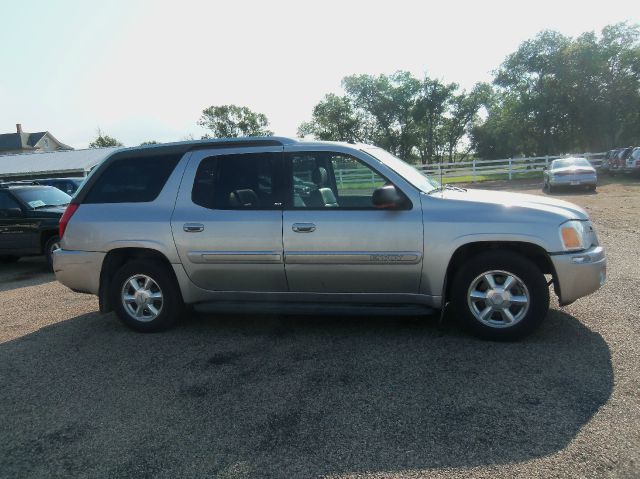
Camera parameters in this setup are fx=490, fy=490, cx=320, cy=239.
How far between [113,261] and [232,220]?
4.92 ft

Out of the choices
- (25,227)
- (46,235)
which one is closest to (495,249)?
(46,235)

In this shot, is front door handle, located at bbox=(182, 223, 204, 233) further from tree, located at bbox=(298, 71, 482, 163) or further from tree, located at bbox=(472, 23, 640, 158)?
tree, located at bbox=(298, 71, 482, 163)

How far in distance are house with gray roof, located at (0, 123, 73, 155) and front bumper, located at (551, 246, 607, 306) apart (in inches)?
3116

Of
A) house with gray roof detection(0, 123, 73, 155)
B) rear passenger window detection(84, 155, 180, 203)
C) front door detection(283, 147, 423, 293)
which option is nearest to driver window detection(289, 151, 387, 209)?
front door detection(283, 147, 423, 293)

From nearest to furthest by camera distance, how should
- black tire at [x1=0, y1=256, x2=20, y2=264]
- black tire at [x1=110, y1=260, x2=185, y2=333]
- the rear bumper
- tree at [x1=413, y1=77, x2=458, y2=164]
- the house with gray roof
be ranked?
1. black tire at [x1=110, y1=260, x2=185, y2=333]
2. the rear bumper
3. black tire at [x1=0, y1=256, x2=20, y2=264]
4. tree at [x1=413, y1=77, x2=458, y2=164]
5. the house with gray roof

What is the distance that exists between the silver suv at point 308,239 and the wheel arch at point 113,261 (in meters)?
0.01

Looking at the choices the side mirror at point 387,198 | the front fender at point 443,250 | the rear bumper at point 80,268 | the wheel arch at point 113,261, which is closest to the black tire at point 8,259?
the rear bumper at point 80,268

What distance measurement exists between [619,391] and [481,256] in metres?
1.45

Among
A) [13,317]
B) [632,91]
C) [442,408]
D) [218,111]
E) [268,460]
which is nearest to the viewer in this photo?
[268,460]

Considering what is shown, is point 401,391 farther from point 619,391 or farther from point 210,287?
point 210,287

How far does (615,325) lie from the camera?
4.61 meters

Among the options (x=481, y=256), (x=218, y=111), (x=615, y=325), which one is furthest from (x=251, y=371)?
(x=218, y=111)

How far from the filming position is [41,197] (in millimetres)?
9953

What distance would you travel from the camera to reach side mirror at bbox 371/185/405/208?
4.29 meters
